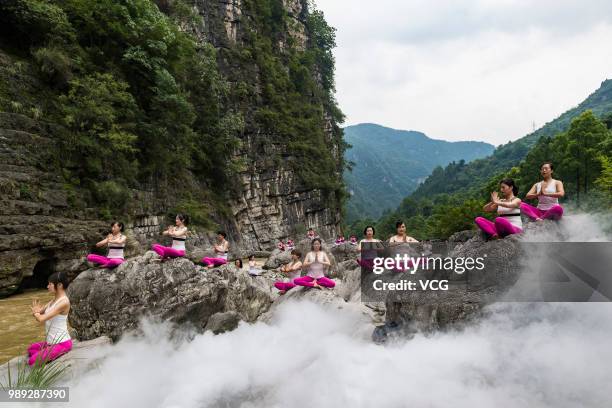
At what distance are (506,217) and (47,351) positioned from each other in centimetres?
677

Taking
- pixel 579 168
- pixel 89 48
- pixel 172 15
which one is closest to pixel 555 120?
pixel 579 168

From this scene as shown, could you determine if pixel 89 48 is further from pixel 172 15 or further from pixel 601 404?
pixel 601 404

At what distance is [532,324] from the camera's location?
188 inches

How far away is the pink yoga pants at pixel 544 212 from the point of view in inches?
234

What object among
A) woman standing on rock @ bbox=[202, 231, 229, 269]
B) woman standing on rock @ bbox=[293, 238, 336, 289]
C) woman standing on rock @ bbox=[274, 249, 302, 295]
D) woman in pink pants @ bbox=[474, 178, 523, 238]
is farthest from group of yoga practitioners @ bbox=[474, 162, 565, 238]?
woman standing on rock @ bbox=[202, 231, 229, 269]

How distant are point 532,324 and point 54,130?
58.1 ft

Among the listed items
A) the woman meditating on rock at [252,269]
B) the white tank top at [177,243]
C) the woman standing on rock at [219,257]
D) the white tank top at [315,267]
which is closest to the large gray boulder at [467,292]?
the white tank top at [315,267]

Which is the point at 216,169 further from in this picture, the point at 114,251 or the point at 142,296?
the point at 142,296

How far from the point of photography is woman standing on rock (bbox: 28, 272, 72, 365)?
5332 millimetres

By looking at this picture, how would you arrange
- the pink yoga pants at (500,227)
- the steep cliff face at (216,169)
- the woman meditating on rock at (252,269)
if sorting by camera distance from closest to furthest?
the pink yoga pants at (500,227), the steep cliff face at (216,169), the woman meditating on rock at (252,269)

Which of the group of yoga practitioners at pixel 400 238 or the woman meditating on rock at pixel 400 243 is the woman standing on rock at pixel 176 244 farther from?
the woman meditating on rock at pixel 400 243

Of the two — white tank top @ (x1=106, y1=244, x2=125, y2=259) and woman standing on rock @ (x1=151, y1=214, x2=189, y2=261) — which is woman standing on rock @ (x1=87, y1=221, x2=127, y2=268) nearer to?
white tank top @ (x1=106, y1=244, x2=125, y2=259)

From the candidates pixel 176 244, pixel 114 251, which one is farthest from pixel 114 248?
pixel 176 244

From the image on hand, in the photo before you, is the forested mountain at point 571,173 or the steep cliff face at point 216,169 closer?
the steep cliff face at point 216,169
